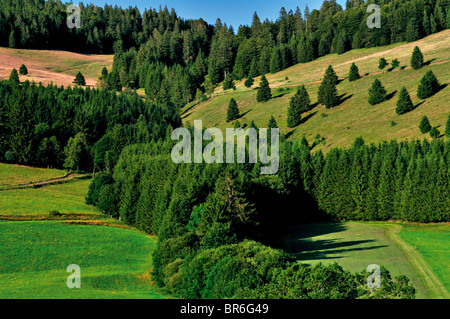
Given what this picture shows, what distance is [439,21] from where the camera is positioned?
18712cm

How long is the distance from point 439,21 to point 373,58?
1545 inches

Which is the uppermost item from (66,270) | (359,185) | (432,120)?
(432,120)

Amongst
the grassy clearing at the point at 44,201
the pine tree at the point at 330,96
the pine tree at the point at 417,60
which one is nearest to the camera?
the grassy clearing at the point at 44,201

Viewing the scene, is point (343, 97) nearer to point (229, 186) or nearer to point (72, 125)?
point (72, 125)

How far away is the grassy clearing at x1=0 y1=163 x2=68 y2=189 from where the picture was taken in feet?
334

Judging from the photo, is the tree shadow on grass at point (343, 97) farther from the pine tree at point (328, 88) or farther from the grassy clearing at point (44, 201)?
the grassy clearing at point (44, 201)

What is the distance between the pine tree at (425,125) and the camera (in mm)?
100188

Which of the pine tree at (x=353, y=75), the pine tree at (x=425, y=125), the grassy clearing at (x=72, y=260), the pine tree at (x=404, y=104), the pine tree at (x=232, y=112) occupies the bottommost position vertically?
the grassy clearing at (x=72, y=260)

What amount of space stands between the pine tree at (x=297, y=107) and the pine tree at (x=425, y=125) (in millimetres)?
43187

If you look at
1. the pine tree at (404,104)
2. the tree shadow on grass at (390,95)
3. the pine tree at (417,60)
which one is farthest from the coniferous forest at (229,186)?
the pine tree at (417,60)

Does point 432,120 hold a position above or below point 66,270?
above
